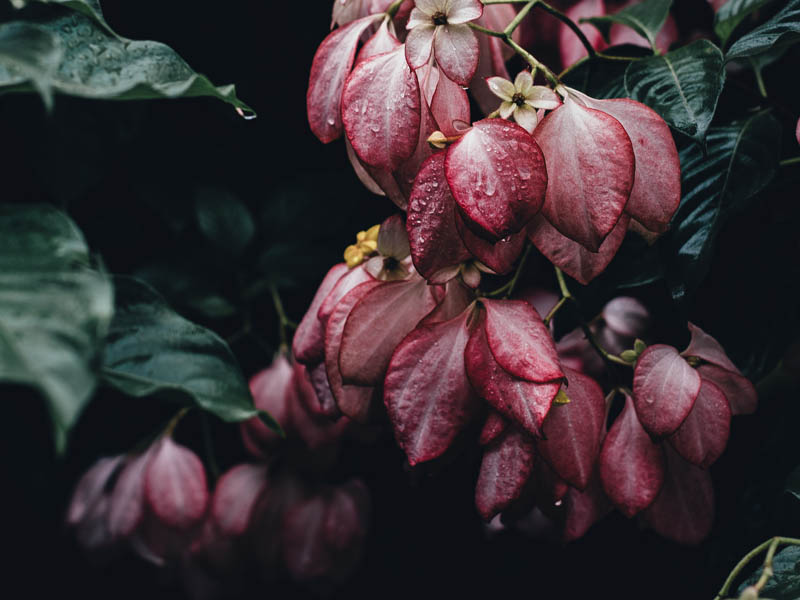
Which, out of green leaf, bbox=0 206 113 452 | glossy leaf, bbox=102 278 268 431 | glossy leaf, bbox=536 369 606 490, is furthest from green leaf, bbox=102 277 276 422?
glossy leaf, bbox=536 369 606 490

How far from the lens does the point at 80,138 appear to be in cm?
81

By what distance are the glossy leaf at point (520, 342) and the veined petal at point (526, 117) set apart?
116 mm

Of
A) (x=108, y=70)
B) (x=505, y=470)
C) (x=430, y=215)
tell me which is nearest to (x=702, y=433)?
(x=505, y=470)

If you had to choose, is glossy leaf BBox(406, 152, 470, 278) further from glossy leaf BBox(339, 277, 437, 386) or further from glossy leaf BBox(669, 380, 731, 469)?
glossy leaf BBox(669, 380, 731, 469)

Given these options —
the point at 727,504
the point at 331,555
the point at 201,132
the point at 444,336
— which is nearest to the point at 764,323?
the point at 727,504

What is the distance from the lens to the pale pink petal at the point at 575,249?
434 mm

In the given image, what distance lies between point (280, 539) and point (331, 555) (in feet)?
0.23

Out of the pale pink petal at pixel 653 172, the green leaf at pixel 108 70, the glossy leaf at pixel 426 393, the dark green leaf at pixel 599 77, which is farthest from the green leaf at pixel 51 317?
the dark green leaf at pixel 599 77

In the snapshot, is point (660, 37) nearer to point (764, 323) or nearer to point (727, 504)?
point (764, 323)

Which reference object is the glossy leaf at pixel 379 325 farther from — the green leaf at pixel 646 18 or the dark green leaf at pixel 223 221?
the dark green leaf at pixel 223 221

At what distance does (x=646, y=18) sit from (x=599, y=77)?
0.27ft

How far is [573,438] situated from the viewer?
469 millimetres

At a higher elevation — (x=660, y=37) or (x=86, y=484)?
(x=660, y=37)

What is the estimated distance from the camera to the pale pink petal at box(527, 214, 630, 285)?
434 millimetres
